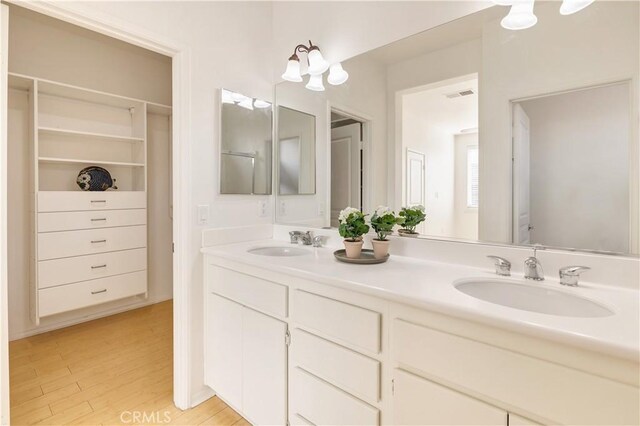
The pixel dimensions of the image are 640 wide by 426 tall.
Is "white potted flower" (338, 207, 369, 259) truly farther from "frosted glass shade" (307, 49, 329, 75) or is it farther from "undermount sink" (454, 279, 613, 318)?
"frosted glass shade" (307, 49, 329, 75)

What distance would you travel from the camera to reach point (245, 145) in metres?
2.05

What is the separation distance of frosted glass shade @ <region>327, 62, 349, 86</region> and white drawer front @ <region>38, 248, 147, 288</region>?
2.45 metres

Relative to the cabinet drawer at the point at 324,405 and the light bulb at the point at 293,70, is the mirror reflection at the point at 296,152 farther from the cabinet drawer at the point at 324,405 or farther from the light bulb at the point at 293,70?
the cabinet drawer at the point at 324,405

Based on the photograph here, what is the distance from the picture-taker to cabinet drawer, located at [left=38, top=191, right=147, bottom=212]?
247cm

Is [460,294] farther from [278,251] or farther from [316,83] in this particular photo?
[316,83]

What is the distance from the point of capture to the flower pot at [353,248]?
1.45m

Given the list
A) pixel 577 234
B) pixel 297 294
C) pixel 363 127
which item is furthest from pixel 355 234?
pixel 577 234

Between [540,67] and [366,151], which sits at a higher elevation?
[540,67]

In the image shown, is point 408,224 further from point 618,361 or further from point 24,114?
point 24,114

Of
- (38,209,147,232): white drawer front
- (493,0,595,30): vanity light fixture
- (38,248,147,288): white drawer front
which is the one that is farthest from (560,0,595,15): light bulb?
(38,248,147,288): white drawer front

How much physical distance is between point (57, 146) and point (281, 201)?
2.17 meters

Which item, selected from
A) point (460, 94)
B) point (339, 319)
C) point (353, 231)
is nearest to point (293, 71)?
point (460, 94)

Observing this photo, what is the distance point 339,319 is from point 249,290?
0.55m

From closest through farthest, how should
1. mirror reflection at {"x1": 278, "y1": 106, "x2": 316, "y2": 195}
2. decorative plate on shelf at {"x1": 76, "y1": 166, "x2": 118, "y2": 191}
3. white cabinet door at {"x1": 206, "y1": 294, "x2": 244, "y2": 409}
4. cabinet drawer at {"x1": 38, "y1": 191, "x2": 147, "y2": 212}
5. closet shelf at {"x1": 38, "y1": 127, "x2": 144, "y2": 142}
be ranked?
1. white cabinet door at {"x1": 206, "y1": 294, "x2": 244, "y2": 409}
2. mirror reflection at {"x1": 278, "y1": 106, "x2": 316, "y2": 195}
3. cabinet drawer at {"x1": 38, "y1": 191, "x2": 147, "y2": 212}
4. closet shelf at {"x1": 38, "y1": 127, "x2": 144, "y2": 142}
5. decorative plate on shelf at {"x1": 76, "y1": 166, "x2": 118, "y2": 191}
